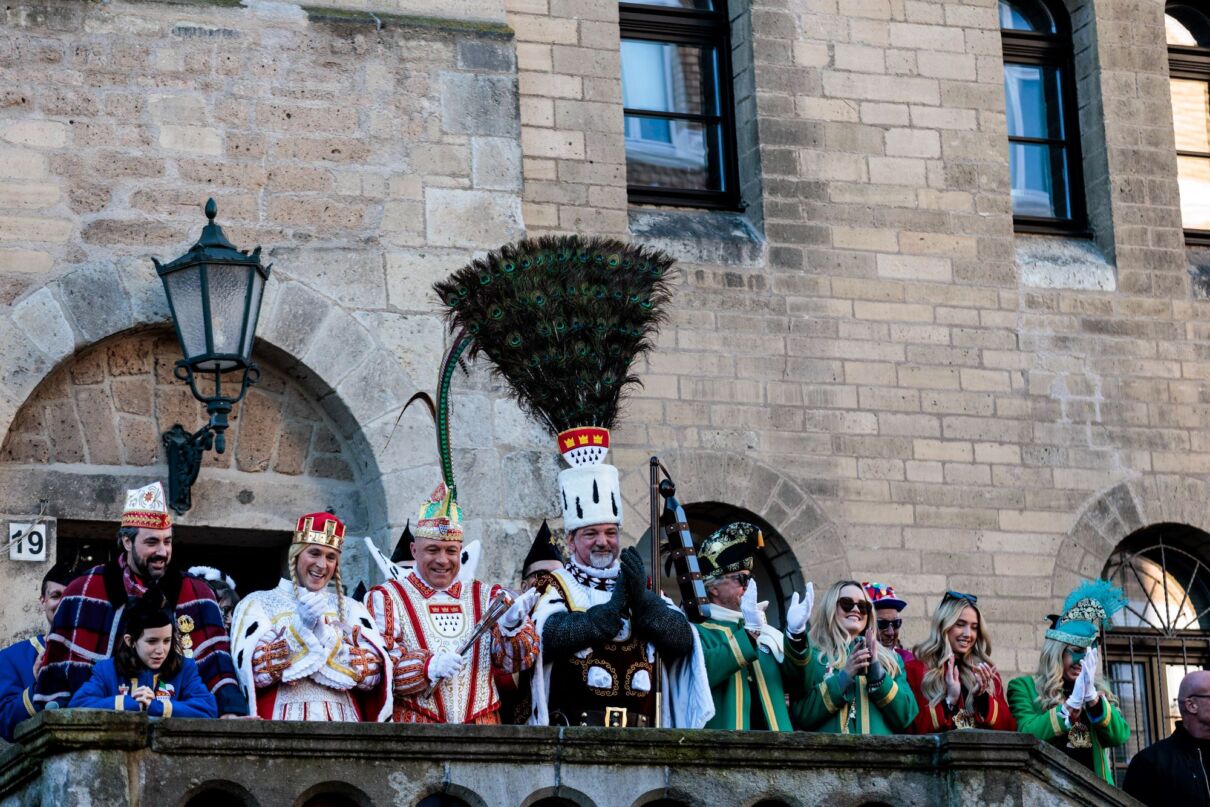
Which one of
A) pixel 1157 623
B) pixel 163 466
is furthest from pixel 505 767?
pixel 1157 623

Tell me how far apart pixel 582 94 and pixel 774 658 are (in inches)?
193

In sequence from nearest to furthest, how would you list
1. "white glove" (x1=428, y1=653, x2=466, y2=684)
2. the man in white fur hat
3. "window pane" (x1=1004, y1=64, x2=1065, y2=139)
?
"white glove" (x1=428, y1=653, x2=466, y2=684) → the man in white fur hat → "window pane" (x1=1004, y1=64, x2=1065, y2=139)

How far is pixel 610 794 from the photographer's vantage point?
7.54 m

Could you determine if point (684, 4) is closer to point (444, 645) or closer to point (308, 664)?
point (444, 645)

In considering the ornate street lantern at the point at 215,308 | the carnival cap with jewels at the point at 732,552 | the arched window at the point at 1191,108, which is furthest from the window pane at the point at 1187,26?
the carnival cap with jewels at the point at 732,552

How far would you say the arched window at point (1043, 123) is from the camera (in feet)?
47.3

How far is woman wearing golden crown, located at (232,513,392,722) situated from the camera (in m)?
8.22

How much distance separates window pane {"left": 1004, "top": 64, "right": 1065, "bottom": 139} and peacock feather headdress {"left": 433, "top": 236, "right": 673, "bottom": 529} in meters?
5.01

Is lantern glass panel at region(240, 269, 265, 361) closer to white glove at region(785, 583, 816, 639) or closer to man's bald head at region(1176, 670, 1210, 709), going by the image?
white glove at region(785, 583, 816, 639)

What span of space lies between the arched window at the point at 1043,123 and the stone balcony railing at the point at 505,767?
6836mm

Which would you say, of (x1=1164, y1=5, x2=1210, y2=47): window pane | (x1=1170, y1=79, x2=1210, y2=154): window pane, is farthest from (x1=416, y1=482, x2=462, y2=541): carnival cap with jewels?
(x1=1164, y1=5, x2=1210, y2=47): window pane

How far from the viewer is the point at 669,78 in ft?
45.2

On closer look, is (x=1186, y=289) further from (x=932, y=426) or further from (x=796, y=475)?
(x=796, y=475)

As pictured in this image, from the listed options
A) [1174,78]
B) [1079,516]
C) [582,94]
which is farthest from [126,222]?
[1174,78]
